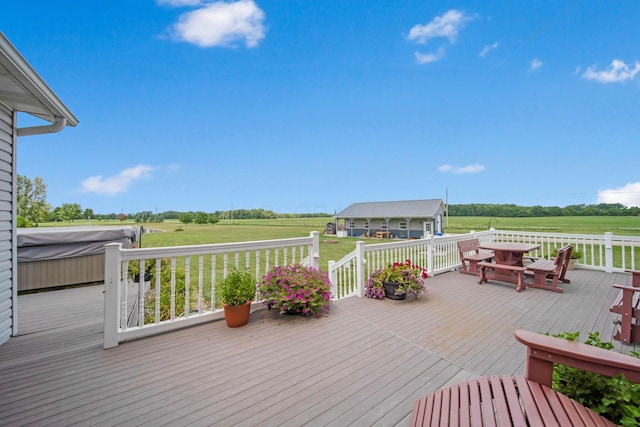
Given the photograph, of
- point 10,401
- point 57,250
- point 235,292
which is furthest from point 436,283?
point 57,250

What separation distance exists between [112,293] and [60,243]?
4722 mm

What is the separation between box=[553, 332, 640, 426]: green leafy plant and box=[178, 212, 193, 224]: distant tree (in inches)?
2263

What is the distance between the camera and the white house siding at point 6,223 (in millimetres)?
2938

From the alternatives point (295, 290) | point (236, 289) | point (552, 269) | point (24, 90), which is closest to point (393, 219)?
point (552, 269)

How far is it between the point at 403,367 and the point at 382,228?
27200 millimetres

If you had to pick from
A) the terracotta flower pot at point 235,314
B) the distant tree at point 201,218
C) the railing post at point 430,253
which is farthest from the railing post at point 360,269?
the distant tree at point 201,218

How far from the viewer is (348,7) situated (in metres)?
9.54

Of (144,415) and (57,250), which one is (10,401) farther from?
(57,250)

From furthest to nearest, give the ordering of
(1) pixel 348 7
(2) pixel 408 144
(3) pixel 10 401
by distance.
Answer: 1. (2) pixel 408 144
2. (1) pixel 348 7
3. (3) pixel 10 401

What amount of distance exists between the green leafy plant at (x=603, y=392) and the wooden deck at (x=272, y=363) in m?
0.89

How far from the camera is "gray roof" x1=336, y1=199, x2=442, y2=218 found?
85.6 ft

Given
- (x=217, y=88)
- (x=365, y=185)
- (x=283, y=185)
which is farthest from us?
(x=283, y=185)

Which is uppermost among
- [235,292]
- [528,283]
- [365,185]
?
[365,185]

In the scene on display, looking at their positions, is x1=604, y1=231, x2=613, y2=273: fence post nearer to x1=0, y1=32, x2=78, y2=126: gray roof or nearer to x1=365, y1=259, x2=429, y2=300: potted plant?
x1=365, y1=259, x2=429, y2=300: potted plant
